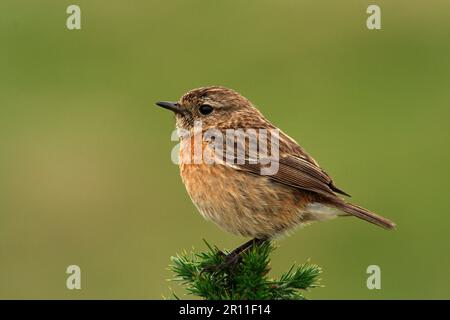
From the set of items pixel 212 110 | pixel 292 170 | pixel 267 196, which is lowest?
pixel 267 196

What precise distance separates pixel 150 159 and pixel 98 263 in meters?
2.23

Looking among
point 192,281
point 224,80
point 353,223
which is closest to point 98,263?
point 353,223

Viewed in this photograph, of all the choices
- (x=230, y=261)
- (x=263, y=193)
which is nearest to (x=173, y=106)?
(x=263, y=193)

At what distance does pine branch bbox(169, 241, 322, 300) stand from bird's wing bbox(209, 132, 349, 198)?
1.00 metres

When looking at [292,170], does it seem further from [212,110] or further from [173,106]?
[173,106]

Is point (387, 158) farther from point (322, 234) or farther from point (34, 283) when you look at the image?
point (34, 283)

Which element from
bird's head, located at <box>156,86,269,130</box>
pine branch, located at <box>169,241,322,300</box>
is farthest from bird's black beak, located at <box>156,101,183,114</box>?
pine branch, located at <box>169,241,322,300</box>

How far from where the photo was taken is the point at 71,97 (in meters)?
15.2

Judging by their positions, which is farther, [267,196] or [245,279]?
[267,196]

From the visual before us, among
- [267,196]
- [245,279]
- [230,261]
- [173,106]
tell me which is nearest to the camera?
[245,279]

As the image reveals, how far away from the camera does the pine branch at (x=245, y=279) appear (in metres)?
5.99

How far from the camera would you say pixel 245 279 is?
601 cm

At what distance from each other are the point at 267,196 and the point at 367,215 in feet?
2.52

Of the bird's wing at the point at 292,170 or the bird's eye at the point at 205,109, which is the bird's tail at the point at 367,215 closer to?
the bird's wing at the point at 292,170
